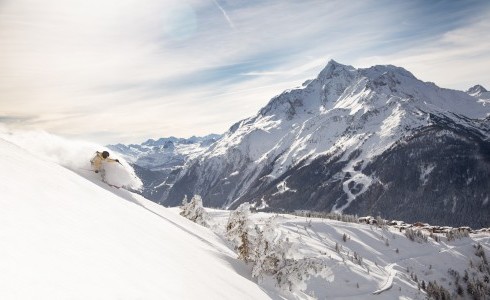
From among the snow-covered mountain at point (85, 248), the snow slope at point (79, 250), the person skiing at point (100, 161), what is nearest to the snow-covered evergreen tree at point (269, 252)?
the snow-covered mountain at point (85, 248)

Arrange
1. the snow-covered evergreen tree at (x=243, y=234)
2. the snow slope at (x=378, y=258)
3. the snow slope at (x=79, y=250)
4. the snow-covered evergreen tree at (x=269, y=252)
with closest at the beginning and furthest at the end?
the snow slope at (x=79, y=250) < the snow-covered evergreen tree at (x=269, y=252) < the snow-covered evergreen tree at (x=243, y=234) < the snow slope at (x=378, y=258)

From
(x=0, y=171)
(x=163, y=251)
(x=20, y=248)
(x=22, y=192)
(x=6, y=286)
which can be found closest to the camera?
(x=6, y=286)

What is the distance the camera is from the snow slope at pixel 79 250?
6.29m

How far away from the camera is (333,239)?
92.7 m

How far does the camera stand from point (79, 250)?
822 cm

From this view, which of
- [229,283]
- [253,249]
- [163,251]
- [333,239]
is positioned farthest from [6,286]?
[333,239]

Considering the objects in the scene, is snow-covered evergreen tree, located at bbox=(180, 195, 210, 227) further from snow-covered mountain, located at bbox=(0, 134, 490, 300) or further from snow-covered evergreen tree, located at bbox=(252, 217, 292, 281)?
snow-covered evergreen tree, located at bbox=(252, 217, 292, 281)

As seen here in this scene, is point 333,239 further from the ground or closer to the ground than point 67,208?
closer to the ground

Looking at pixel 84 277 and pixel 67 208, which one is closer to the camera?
pixel 84 277

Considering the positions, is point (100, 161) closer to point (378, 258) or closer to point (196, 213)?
point (196, 213)

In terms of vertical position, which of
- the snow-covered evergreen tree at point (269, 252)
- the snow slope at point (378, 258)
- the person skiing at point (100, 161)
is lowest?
the snow slope at point (378, 258)

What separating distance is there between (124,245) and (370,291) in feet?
183

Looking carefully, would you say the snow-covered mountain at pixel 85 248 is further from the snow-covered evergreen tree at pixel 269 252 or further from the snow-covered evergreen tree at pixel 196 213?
the snow-covered evergreen tree at pixel 196 213

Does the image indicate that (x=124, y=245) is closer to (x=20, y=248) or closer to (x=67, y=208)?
(x=67, y=208)
